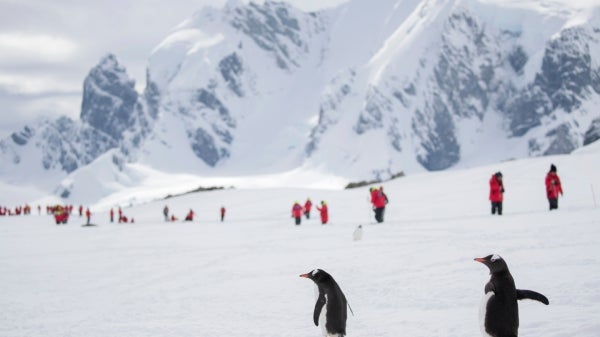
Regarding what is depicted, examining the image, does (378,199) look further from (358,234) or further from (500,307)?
(500,307)

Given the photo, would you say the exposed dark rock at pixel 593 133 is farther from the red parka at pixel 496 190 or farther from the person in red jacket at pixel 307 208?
the red parka at pixel 496 190

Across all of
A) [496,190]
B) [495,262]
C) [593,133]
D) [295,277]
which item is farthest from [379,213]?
[593,133]

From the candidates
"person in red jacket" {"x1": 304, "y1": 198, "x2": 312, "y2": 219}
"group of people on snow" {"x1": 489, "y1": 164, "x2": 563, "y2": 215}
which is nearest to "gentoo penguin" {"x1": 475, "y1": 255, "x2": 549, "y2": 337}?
"group of people on snow" {"x1": 489, "y1": 164, "x2": 563, "y2": 215}

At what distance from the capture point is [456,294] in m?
11.8

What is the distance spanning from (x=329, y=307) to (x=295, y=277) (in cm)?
645

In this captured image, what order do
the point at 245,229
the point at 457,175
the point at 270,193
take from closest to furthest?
the point at 245,229 → the point at 457,175 → the point at 270,193

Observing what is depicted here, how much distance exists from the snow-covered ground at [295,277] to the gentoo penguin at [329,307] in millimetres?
1104

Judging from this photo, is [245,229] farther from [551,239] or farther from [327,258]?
[551,239]

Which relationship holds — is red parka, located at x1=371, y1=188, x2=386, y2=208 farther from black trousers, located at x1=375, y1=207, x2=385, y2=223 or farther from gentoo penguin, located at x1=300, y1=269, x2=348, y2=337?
gentoo penguin, located at x1=300, y1=269, x2=348, y2=337

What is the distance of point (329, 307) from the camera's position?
29.7 feet

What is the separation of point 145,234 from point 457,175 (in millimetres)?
23383

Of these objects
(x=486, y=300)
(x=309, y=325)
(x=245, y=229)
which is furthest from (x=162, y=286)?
(x=245, y=229)

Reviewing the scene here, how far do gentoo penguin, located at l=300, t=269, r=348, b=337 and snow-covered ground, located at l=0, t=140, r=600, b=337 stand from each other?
1104 millimetres

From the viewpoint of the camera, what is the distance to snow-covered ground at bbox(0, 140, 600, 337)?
10789 mm
